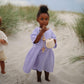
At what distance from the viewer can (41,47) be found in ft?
6.84

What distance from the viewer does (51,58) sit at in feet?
7.20

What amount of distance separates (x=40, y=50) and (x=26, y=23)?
3.20 m


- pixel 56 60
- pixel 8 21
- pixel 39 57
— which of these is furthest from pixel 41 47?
pixel 8 21

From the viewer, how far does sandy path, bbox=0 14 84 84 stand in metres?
2.48

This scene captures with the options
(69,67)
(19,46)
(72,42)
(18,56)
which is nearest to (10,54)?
(18,56)

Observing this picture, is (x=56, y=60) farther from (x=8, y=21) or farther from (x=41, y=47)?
(x=8, y=21)

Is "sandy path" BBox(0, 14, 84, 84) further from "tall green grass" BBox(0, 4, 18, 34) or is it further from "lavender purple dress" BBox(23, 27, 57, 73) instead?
"lavender purple dress" BBox(23, 27, 57, 73)

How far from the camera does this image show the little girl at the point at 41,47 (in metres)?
1.99

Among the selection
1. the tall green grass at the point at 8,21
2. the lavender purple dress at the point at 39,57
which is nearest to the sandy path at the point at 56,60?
the tall green grass at the point at 8,21

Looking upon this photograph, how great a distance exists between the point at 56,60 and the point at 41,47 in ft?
3.89

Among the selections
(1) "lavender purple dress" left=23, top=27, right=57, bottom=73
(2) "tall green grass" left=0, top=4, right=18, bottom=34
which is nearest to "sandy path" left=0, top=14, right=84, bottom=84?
(2) "tall green grass" left=0, top=4, right=18, bottom=34

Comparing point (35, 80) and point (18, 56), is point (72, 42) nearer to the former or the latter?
point (18, 56)

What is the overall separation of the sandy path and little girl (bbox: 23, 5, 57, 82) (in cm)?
38

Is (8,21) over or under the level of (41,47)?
over
